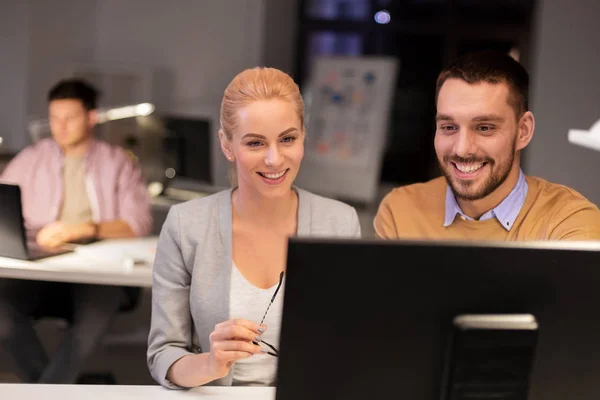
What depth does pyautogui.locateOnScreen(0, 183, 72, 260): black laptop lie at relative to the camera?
2.54 m

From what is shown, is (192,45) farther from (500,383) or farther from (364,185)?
(500,383)

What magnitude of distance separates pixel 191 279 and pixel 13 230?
3.71 ft

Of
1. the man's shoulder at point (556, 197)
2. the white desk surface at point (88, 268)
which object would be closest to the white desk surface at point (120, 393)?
the man's shoulder at point (556, 197)

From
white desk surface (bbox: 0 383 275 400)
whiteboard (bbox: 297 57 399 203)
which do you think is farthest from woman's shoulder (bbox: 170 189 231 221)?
whiteboard (bbox: 297 57 399 203)

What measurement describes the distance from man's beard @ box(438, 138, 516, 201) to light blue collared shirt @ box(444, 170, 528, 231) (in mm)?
56

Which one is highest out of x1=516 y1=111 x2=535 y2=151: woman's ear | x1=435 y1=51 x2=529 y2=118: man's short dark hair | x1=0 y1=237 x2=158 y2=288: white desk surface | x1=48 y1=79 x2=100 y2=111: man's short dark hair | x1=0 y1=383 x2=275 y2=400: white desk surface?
x1=435 y1=51 x2=529 y2=118: man's short dark hair

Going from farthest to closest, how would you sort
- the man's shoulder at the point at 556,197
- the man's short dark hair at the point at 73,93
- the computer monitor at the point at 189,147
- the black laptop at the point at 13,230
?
the computer monitor at the point at 189,147 < the man's short dark hair at the point at 73,93 < the black laptop at the point at 13,230 < the man's shoulder at the point at 556,197

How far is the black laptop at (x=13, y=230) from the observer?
254cm

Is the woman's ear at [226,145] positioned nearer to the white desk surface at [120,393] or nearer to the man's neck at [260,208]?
the man's neck at [260,208]

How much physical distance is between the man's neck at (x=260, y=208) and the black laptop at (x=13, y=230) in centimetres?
99

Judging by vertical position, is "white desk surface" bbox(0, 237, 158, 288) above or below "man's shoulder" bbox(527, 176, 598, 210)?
below

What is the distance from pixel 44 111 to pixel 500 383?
17.9 ft

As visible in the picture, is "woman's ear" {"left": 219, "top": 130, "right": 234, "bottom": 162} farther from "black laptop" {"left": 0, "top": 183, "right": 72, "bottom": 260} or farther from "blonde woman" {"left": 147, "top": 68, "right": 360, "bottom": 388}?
"black laptop" {"left": 0, "top": 183, "right": 72, "bottom": 260}

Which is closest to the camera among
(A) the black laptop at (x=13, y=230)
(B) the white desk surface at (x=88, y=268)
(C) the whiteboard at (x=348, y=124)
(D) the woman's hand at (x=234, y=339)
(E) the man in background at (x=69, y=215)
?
(D) the woman's hand at (x=234, y=339)
